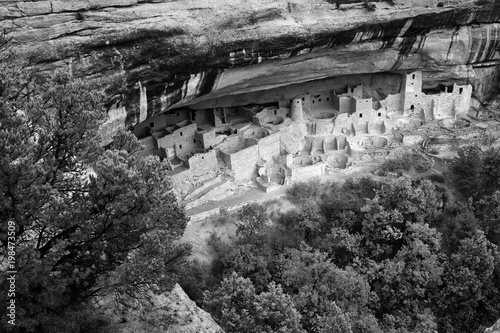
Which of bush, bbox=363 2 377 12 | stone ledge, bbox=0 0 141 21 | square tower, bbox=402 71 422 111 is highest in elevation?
stone ledge, bbox=0 0 141 21

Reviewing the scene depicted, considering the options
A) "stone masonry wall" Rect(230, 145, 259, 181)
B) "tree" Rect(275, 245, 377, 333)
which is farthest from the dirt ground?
"tree" Rect(275, 245, 377, 333)

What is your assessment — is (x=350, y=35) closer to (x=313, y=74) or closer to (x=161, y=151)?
(x=313, y=74)

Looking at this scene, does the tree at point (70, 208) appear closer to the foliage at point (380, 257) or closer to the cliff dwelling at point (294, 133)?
the foliage at point (380, 257)

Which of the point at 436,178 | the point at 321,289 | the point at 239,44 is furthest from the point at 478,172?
the point at 239,44

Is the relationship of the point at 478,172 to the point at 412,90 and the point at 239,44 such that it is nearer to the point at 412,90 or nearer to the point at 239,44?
the point at 412,90

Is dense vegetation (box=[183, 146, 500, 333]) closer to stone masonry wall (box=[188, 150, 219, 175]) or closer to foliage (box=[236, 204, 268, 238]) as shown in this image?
foliage (box=[236, 204, 268, 238])

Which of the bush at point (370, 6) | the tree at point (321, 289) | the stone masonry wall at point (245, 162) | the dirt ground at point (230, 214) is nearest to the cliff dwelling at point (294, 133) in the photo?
the stone masonry wall at point (245, 162)
